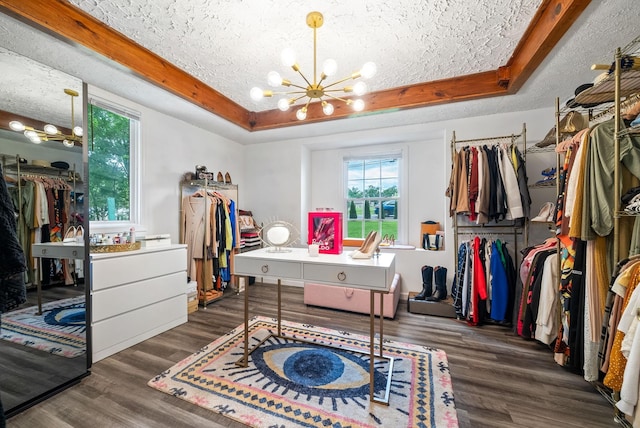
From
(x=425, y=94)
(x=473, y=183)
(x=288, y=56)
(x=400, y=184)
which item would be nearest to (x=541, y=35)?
(x=425, y=94)

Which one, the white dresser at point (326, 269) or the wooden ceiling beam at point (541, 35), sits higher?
the wooden ceiling beam at point (541, 35)

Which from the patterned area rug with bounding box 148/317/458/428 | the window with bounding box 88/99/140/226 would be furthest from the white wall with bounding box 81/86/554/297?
the patterned area rug with bounding box 148/317/458/428

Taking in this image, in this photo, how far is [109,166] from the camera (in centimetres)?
282

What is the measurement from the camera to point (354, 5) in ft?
5.73

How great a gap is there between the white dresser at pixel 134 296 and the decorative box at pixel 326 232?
164cm

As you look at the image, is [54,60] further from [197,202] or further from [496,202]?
[496,202]

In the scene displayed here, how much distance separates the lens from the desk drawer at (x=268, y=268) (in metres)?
1.80

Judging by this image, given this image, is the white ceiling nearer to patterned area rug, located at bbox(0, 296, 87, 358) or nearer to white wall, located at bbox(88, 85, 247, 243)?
white wall, located at bbox(88, 85, 247, 243)

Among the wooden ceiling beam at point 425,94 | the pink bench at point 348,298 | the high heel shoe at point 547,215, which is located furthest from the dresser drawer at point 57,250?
the high heel shoe at point 547,215

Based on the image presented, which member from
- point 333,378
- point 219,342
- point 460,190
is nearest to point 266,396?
point 333,378

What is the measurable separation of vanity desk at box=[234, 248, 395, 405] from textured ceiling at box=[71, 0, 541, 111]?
1.70m

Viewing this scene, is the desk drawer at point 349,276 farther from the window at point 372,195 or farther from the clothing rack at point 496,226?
the window at point 372,195

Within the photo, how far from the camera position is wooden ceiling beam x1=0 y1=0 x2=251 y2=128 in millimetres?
1623

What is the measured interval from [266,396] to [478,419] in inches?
49.8
